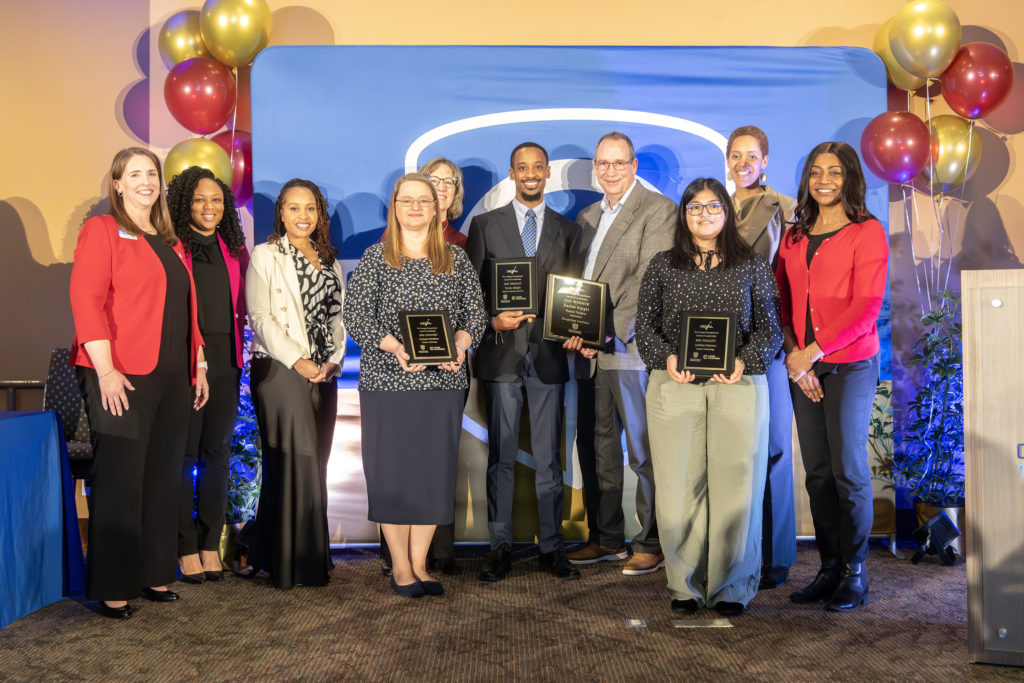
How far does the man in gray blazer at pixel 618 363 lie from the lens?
157 inches

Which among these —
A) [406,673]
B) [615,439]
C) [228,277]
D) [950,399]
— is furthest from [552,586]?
[950,399]

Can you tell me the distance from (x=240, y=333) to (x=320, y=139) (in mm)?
1266

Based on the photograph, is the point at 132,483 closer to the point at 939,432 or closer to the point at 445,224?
the point at 445,224

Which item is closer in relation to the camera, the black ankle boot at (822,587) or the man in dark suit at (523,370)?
the black ankle boot at (822,587)

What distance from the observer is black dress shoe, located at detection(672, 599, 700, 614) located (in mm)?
3342

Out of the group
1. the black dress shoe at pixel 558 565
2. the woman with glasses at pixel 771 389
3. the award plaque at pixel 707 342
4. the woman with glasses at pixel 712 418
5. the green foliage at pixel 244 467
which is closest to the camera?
the award plaque at pixel 707 342

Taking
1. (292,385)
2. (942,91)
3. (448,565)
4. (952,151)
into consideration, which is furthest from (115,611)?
(942,91)

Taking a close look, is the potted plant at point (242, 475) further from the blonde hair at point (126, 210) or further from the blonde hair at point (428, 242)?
the blonde hair at point (428, 242)

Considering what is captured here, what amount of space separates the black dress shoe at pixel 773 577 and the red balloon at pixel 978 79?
8.90 feet

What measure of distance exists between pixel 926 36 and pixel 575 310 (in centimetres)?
244

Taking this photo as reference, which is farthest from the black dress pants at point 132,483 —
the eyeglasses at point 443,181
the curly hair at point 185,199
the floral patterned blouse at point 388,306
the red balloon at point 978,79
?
the red balloon at point 978,79

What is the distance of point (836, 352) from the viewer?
3408 mm

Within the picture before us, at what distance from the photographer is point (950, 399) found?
14.6ft

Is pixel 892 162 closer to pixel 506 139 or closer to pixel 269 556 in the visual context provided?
pixel 506 139
